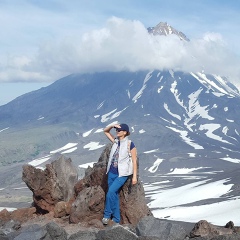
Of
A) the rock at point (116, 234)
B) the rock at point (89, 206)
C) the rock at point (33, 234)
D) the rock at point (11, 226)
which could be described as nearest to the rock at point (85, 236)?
the rock at point (116, 234)

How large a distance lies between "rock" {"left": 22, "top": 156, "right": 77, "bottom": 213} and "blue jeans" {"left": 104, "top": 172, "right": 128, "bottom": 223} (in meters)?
4.34

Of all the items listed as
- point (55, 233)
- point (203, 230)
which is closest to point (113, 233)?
point (55, 233)

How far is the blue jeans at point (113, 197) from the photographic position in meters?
14.5

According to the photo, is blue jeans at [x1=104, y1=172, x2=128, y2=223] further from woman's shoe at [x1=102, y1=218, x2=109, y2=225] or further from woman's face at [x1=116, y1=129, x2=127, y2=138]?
woman's face at [x1=116, y1=129, x2=127, y2=138]

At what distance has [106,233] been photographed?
1226 cm

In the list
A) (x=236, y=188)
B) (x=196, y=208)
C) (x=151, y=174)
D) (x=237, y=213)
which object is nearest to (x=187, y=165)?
(x=151, y=174)

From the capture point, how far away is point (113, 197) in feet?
48.0

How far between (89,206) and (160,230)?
324 cm

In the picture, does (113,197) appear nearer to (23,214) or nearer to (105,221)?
(105,221)

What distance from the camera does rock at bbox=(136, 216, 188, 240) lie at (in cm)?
1327

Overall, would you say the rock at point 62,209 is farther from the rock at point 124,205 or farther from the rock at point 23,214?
the rock at point 23,214

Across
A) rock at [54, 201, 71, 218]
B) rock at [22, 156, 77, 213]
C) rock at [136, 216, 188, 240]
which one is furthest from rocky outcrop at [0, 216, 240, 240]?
rock at [22, 156, 77, 213]

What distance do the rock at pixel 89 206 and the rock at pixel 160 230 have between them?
8.26 feet

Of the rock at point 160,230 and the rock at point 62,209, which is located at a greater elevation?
the rock at point 62,209
